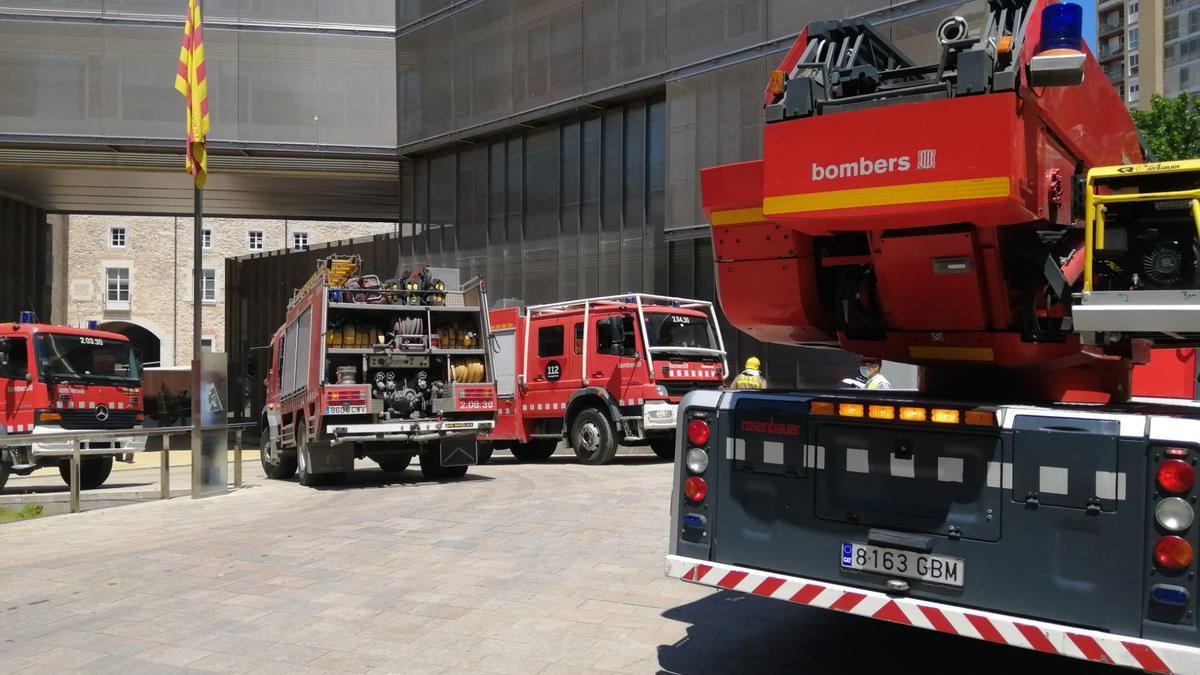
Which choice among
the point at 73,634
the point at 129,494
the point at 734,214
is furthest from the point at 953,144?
the point at 129,494

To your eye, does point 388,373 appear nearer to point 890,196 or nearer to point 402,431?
point 402,431

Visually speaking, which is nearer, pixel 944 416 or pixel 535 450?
pixel 944 416

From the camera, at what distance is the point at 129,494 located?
13.0 metres

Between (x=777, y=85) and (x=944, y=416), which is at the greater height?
(x=777, y=85)

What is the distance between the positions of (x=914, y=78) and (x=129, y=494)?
40.2 feet

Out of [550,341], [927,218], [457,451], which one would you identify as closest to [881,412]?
[927,218]

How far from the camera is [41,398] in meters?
14.9

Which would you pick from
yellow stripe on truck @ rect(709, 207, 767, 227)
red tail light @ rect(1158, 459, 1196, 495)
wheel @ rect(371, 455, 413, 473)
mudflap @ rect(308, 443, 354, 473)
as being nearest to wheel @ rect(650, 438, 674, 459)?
wheel @ rect(371, 455, 413, 473)

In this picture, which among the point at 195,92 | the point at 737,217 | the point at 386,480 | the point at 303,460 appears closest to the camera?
the point at 737,217

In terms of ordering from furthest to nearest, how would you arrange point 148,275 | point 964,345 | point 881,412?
point 148,275
point 964,345
point 881,412

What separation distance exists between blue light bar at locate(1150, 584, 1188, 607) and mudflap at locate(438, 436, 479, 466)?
35.3ft

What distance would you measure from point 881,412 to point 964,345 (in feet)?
2.14

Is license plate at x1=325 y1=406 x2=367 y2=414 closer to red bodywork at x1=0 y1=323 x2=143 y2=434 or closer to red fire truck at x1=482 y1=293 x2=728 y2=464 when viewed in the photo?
red fire truck at x1=482 y1=293 x2=728 y2=464

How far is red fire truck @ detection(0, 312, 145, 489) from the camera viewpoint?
14.8 m
